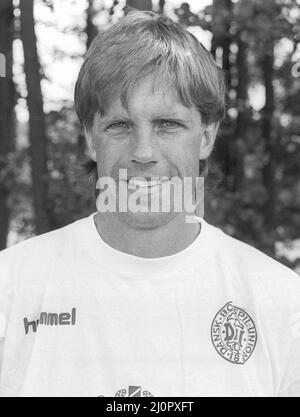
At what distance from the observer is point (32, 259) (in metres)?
2.64

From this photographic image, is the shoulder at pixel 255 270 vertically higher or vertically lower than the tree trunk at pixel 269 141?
lower

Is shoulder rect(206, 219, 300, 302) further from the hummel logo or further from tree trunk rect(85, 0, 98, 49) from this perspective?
tree trunk rect(85, 0, 98, 49)

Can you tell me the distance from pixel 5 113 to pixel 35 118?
53.7 inches

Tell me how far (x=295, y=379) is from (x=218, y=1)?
3.63 metres

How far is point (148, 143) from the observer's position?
8.20ft

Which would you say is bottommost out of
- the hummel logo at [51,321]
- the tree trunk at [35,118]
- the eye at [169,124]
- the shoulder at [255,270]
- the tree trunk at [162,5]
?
the hummel logo at [51,321]

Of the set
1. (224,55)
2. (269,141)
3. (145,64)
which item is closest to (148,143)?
(145,64)

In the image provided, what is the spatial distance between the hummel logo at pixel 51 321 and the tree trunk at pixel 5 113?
3.61 metres

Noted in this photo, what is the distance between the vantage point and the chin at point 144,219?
2.62 metres

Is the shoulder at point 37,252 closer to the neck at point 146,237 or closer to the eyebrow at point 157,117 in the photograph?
the neck at point 146,237

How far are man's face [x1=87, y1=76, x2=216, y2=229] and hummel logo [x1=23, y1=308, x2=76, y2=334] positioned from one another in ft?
1.34

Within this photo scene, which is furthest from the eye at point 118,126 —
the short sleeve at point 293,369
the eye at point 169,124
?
the short sleeve at point 293,369

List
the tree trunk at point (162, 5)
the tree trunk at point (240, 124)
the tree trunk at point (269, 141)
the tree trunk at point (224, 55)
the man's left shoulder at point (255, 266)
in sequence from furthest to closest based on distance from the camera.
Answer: the tree trunk at point (269, 141)
the tree trunk at point (240, 124)
the tree trunk at point (224, 55)
the tree trunk at point (162, 5)
the man's left shoulder at point (255, 266)

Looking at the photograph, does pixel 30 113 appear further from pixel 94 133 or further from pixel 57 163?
pixel 94 133
